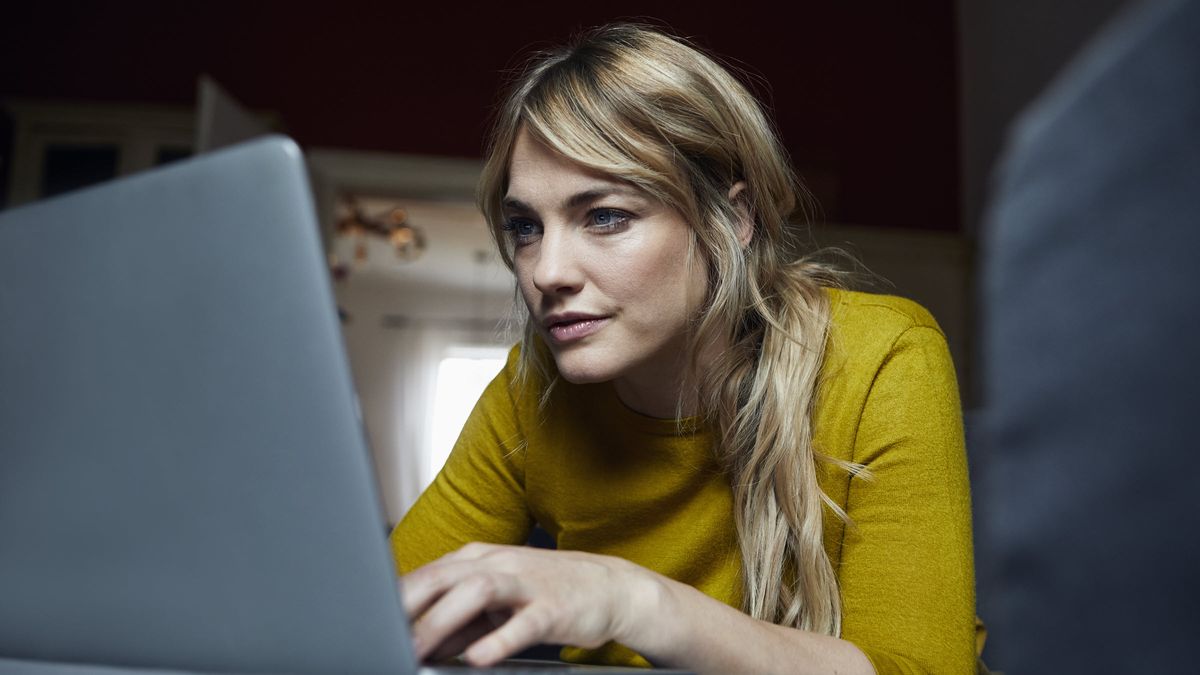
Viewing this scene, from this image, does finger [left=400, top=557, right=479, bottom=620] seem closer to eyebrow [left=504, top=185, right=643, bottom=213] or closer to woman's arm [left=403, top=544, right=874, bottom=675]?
woman's arm [left=403, top=544, right=874, bottom=675]

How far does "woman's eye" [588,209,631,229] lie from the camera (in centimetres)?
112

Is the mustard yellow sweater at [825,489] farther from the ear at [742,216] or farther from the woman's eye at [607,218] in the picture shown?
the woman's eye at [607,218]

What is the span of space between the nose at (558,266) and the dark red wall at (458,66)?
11.8ft

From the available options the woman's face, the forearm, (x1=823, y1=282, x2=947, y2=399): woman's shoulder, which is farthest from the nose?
the forearm

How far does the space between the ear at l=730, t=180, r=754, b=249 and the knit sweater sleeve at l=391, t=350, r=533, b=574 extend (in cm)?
37

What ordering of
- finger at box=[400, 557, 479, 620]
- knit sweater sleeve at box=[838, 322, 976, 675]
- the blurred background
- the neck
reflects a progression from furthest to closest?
1. the blurred background
2. the neck
3. knit sweater sleeve at box=[838, 322, 976, 675]
4. finger at box=[400, 557, 479, 620]

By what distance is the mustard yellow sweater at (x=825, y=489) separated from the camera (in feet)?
3.08

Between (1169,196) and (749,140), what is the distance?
3.21ft

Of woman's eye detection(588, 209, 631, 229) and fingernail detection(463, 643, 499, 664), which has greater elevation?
woman's eye detection(588, 209, 631, 229)

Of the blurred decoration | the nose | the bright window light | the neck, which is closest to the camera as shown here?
the nose

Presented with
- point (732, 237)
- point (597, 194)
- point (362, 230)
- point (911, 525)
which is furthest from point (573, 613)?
point (362, 230)

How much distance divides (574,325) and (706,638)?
0.49m

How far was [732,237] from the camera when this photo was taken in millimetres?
1226

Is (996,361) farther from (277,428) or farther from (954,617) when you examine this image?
(954,617)
